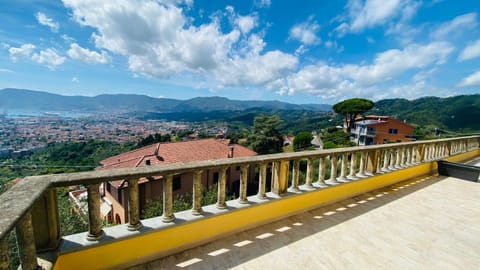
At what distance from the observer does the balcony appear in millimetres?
1440

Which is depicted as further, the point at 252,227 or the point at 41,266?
the point at 252,227

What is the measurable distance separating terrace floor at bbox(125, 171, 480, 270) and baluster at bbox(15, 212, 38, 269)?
36.3 inches

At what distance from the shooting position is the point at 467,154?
7.77 meters

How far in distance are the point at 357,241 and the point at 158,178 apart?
8569mm

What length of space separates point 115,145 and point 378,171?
119ft

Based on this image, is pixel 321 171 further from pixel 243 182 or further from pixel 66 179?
pixel 66 179

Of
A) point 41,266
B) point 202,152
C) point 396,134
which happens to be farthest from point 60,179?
point 396,134

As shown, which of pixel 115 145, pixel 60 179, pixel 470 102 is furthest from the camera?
pixel 470 102

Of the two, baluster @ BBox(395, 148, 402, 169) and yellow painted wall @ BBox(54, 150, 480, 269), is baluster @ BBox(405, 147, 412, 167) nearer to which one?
baluster @ BBox(395, 148, 402, 169)

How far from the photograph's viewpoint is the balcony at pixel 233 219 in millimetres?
1440

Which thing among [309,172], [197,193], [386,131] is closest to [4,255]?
[197,193]

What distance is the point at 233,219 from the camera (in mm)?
2443

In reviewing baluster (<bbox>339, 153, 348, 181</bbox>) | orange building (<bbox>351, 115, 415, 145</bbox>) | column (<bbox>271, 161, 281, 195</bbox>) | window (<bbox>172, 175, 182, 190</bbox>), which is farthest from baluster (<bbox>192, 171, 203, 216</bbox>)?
orange building (<bbox>351, 115, 415, 145</bbox>)

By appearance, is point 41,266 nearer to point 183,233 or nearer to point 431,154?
point 183,233
